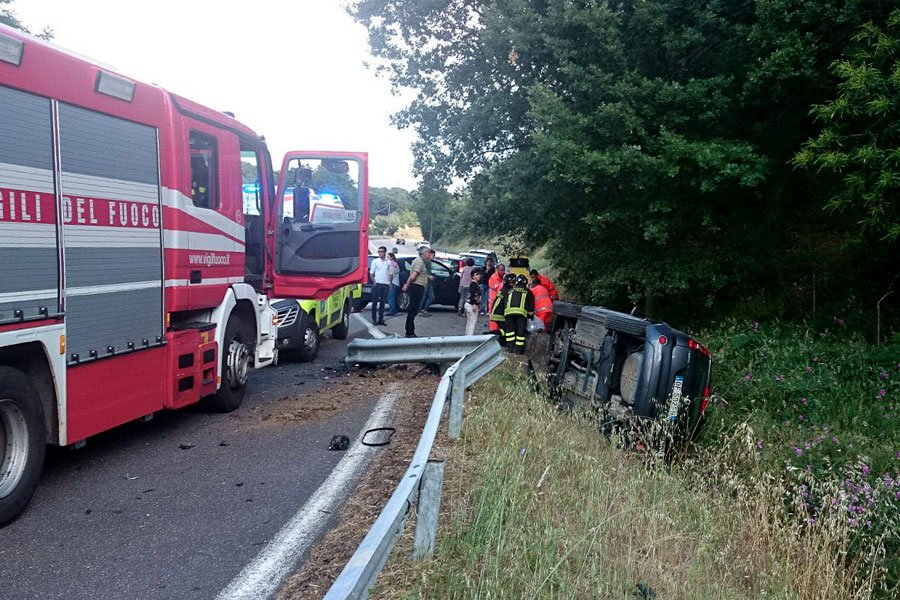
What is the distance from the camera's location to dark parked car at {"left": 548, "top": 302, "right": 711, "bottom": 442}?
22.5 ft

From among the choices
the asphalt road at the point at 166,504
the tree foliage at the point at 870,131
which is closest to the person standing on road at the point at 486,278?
the tree foliage at the point at 870,131

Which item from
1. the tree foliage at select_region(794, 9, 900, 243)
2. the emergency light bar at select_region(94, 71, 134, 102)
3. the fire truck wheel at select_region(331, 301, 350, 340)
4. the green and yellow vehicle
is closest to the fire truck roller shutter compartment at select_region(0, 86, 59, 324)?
the emergency light bar at select_region(94, 71, 134, 102)

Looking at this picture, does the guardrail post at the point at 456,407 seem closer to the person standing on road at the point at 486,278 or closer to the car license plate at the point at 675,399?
the car license plate at the point at 675,399

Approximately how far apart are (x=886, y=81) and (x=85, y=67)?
8094 millimetres

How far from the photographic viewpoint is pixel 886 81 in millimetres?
8445

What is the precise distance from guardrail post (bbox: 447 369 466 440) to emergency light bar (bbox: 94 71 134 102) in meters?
3.31

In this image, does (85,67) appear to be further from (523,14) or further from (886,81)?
(523,14)

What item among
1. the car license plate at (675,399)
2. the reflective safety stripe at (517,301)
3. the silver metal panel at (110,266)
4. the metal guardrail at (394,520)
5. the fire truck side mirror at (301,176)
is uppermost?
the fire truck side mirror at (301,176)

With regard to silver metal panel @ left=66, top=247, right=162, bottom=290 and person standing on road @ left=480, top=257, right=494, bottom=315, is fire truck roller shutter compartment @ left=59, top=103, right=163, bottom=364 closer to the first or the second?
silver metal panel @ left=66, top=247, right=162, bottom=290

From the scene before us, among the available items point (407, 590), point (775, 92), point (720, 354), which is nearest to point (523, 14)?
point (775, 92)

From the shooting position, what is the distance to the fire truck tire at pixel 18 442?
4539mm

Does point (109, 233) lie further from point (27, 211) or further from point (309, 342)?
point (309, 342)

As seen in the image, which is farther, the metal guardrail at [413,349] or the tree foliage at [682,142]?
the tree foliage at [682,142]

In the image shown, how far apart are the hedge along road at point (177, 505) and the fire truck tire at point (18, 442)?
0.51 ft
